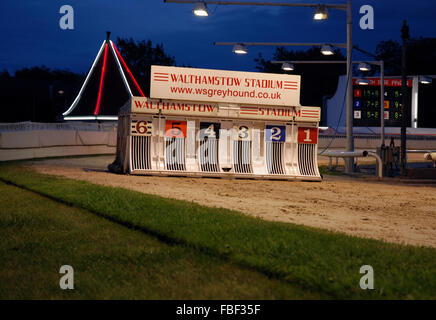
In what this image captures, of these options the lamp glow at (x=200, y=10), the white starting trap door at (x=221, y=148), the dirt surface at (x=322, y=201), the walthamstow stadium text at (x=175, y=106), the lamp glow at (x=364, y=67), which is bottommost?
the dirt surface at (x=322, y=201)

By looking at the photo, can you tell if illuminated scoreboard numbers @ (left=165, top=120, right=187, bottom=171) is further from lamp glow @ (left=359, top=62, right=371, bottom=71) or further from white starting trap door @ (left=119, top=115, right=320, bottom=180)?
lamp glow @ (left=359, top=62, right=371, bottom=71)

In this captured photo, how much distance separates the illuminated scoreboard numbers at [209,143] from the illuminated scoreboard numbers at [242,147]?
1.91 ft

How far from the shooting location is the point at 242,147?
16672mm

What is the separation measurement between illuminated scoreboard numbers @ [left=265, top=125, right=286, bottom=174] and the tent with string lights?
22.6 meters

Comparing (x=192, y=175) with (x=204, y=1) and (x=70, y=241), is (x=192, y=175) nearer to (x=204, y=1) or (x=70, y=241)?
(x=204, y=1)

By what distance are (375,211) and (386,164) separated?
1011cm

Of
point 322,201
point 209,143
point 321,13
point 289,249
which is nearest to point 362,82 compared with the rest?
point 321,13

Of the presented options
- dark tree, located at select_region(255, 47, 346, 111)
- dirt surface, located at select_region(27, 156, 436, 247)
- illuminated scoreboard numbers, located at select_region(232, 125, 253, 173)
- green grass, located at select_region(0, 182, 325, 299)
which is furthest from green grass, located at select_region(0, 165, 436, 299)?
dark tree, located at select_region(255, 47, 346, 111)

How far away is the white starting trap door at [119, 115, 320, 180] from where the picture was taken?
15.9m

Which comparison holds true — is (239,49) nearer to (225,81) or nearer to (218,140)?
(225,81)

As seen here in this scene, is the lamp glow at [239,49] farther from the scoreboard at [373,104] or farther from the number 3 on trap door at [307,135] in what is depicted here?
the scoreboard at [373,104]

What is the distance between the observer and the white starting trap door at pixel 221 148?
52.2 ft

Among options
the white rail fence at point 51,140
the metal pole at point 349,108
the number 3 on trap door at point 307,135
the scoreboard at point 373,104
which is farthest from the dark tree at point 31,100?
the number 3 on trap door at point 307,135
